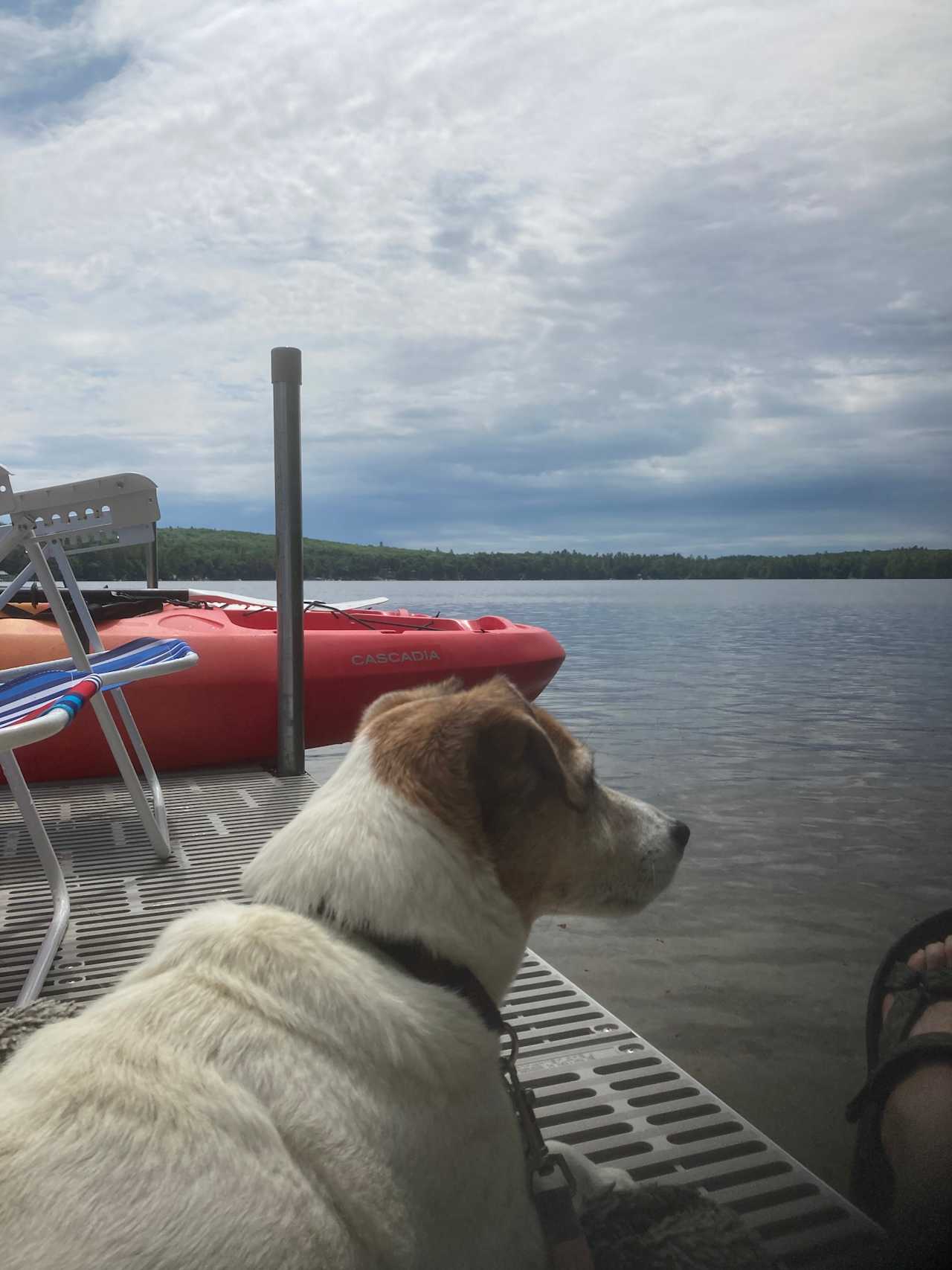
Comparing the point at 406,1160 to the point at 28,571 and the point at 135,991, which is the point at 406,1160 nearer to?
the point at 135,991

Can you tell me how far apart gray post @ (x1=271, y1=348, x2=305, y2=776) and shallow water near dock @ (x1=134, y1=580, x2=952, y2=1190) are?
78cm

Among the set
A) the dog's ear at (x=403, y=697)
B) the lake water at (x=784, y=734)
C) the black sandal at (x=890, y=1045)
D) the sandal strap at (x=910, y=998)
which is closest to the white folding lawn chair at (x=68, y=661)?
the dog's ear at (x=403, y=697)

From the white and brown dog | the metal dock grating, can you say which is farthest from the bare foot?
the white and brown dog

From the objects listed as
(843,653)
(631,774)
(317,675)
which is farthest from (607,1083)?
(843,653)

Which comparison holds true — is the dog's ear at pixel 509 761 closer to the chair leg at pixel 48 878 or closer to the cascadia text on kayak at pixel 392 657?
the chair leg at pixel 48 878

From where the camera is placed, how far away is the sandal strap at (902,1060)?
1.97 metres

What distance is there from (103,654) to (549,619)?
80.7 ft

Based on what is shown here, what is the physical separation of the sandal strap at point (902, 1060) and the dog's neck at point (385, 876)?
1.14 m

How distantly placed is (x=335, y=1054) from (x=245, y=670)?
5018 mm

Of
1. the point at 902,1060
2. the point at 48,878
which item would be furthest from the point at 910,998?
the point at 48,878

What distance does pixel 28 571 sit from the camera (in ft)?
14.8

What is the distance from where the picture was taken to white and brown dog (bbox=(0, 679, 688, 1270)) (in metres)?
1.06

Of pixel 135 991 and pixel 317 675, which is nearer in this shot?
pixel 135 991

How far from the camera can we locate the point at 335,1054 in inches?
49.5
